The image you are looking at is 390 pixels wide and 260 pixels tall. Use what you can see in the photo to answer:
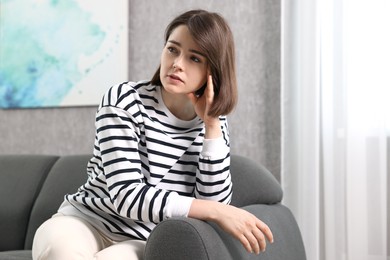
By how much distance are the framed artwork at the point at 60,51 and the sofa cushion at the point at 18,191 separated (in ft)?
1.66

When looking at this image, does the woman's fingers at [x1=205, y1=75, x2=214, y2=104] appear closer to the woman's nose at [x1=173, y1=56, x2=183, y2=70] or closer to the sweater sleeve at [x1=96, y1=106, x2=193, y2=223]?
the woman's nose at [x1=173, y1=56, x2=183, y2=70]

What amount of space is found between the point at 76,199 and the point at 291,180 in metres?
1.12

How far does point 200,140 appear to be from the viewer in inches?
62.9

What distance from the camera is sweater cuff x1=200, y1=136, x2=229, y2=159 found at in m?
1.51

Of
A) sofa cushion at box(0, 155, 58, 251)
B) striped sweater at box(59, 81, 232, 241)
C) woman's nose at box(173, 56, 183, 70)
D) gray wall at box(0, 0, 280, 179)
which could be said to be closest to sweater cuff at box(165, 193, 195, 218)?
striped sweater at box(59, 81, 232, 241)

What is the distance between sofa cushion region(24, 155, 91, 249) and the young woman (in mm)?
534

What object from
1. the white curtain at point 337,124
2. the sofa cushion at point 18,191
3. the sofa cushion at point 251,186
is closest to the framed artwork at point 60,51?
the sofa cushion at point 18,191

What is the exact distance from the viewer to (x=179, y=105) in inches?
62.7

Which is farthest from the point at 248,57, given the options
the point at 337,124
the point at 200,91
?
the point at 200,91

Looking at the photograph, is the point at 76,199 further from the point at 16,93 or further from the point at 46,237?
the point at 16,93

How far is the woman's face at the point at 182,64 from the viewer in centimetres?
147

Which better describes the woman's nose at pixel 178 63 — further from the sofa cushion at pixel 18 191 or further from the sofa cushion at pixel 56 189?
the sofa cushion at pixel 18 191

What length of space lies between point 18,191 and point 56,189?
19 cm

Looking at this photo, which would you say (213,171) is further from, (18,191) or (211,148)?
(18,191)
